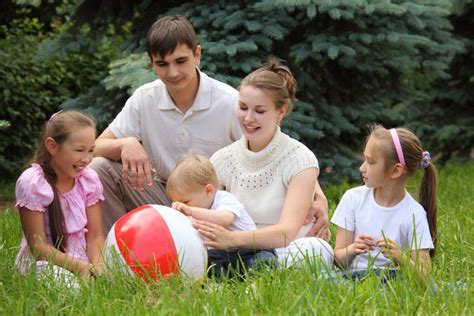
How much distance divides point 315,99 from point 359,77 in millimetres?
594

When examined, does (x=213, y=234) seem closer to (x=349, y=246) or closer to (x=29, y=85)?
(x=349, y=246)

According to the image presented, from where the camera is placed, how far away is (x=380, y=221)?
3.93 meters

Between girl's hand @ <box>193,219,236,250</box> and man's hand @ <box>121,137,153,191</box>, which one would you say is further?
man's hand @ <box>121,137,153,191</box>

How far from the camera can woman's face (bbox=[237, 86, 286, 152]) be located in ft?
13.5

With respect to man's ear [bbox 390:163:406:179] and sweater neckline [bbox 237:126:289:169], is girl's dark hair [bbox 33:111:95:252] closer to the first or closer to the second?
sweater neckline [bbox 237:126:289:169]

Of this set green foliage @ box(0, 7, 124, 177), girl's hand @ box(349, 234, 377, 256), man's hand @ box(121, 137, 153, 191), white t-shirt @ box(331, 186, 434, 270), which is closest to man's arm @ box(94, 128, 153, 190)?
man's hand @ box(121, 137, 153, 191)

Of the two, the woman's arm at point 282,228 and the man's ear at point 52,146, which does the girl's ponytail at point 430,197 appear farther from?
the man's ear at point 52,146

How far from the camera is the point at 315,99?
7.07 m

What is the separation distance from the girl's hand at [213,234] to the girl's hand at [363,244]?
592mm

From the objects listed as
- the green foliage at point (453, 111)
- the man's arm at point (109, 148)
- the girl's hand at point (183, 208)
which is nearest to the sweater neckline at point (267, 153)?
the girl's hand at point (183, 208)

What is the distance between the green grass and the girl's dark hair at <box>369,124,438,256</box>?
0.30m

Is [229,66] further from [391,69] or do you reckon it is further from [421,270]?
[421,270]

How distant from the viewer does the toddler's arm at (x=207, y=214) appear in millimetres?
3943

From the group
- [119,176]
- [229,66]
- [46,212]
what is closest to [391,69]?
[229,66]
